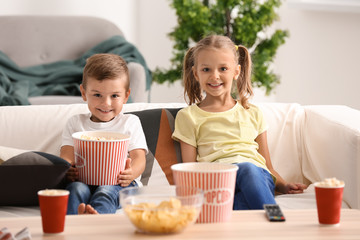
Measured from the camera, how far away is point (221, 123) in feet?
6.48

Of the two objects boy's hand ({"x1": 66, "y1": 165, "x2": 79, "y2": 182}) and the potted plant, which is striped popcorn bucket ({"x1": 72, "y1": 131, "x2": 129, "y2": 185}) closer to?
boy's hand ({"x1": 66, "y1": 165, "x2": 79, "y2": 182})

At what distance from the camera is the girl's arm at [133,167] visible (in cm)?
171

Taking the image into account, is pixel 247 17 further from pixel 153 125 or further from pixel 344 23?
pixel 153 125

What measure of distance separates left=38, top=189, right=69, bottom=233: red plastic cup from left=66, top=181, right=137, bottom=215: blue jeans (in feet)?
1.61

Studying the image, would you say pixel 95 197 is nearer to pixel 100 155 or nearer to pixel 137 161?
pixel 100 155

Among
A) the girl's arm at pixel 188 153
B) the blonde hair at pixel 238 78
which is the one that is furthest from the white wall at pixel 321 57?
the girl's arm at pixel 188 153

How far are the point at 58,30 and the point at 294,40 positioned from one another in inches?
69.2

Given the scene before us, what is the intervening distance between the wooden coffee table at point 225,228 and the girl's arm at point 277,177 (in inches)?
26.8

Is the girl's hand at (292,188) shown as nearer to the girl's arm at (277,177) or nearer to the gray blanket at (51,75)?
the girl's arm at (277,177)

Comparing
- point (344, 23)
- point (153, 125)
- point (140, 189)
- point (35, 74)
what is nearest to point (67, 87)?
point (35, 74)

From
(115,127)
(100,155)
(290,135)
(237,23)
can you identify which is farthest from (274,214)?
(237,23)

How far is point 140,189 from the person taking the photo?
3.79 feet

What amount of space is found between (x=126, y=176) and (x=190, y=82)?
544mm

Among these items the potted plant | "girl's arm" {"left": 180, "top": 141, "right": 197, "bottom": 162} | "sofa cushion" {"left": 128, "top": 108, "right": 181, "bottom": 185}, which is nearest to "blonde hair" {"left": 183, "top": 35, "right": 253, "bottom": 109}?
"sofa cushion" {"left": 128, "top": 108, "right": 181, "bottom": 185}
